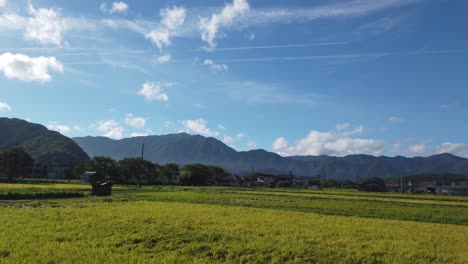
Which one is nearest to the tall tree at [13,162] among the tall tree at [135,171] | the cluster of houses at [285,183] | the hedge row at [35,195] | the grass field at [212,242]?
the tall tree at [135,171]

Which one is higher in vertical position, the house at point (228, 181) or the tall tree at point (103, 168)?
the tall tree at point (103, 168)

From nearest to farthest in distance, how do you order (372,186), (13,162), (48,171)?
(13,162), (372,186), (48,171)

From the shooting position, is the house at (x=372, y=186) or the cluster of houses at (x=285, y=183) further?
the cluster of houses at (x=285, y=183)

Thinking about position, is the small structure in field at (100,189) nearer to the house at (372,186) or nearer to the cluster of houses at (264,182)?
the cluster of houses at (264,182)

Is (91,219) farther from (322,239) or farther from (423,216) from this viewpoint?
(423,216)

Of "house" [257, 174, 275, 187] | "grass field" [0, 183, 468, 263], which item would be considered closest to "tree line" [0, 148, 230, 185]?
"house" [257, 174, 275, 187]

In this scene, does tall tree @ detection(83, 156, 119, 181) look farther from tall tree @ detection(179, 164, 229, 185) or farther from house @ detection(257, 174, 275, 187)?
house @ detection(257, 174, 275, 187)

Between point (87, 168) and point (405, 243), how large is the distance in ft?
343

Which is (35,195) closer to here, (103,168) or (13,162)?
(13,162)

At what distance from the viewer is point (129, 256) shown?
1135 centimetres

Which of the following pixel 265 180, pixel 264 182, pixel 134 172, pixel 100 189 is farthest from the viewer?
pixel 265 180

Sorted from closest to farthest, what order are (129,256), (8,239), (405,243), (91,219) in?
1. (129,256)
2. (8,239)
3. (405,243)
4. (91,219)

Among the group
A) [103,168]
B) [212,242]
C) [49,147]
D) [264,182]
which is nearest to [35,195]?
[212,242]

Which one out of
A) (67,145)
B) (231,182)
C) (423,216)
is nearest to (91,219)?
(423,216)
